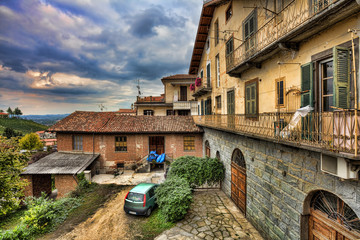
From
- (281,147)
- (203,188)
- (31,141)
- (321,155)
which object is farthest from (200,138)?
(31,141)

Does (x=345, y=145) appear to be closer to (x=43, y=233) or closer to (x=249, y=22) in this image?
(x=249, y=22)

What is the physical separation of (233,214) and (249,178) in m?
2.35

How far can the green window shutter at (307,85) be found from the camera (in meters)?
5.23

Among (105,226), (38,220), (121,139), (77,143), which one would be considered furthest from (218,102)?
(77,143)

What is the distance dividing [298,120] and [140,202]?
28.8 ft

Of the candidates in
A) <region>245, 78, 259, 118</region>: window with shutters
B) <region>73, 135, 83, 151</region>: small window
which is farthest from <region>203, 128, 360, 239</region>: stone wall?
<region>73, 135, 83, 151</region>: small window

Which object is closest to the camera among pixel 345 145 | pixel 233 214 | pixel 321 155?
pixel 345 145

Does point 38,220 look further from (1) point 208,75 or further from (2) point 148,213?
(1) point 208,75

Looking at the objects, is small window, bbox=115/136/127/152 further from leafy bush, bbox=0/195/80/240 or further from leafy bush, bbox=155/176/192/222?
leafy bush, bbox=155/176/192/222

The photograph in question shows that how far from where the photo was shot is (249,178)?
27.8 feet

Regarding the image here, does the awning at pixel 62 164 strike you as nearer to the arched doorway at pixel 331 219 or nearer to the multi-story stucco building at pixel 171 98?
the multi-story stucco building at pixel 171 98

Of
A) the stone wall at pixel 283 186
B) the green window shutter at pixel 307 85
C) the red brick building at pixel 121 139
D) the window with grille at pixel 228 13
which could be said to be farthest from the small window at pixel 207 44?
the green window shutter at pixel 307 85

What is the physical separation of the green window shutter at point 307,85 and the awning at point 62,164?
17022mm

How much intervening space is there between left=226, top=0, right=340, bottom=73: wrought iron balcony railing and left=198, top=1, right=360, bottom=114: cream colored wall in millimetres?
624
